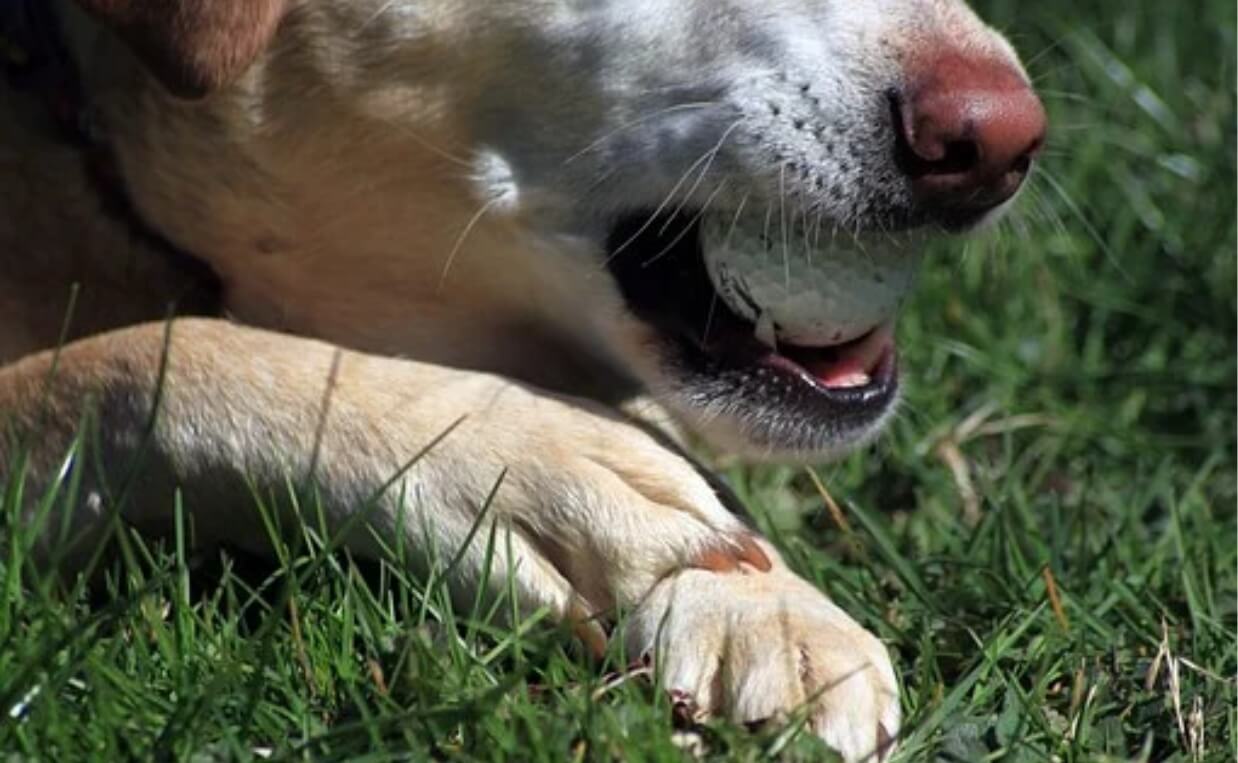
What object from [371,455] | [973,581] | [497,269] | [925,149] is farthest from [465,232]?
[973,581]

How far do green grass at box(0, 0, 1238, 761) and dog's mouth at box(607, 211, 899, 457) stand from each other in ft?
0.56

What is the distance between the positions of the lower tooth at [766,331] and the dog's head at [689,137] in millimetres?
10

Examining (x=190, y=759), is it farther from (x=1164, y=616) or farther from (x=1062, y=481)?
(x=1062, y=481)

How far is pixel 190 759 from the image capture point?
80.7 inches

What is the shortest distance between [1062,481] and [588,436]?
122 cm

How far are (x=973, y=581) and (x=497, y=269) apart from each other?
69cm

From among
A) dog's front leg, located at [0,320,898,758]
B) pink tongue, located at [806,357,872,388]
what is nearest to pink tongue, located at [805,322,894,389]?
pink tongue, located at [806,357,872,388]

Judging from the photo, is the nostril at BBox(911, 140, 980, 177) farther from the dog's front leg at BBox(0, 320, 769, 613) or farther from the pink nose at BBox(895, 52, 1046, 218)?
the dog's front leg at BBox(0, 320, 769, 613)

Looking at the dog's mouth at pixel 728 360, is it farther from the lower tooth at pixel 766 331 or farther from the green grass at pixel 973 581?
the green grass at pixel 973 581

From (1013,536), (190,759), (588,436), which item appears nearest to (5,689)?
(190,759)

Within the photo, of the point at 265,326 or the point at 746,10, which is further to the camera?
the point at 265,326

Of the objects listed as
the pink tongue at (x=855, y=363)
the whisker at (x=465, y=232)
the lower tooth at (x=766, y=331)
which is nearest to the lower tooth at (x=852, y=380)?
the pink tongue at (x=855, y=363)

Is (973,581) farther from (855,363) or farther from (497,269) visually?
(497,269)

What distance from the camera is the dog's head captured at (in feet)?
8.55
